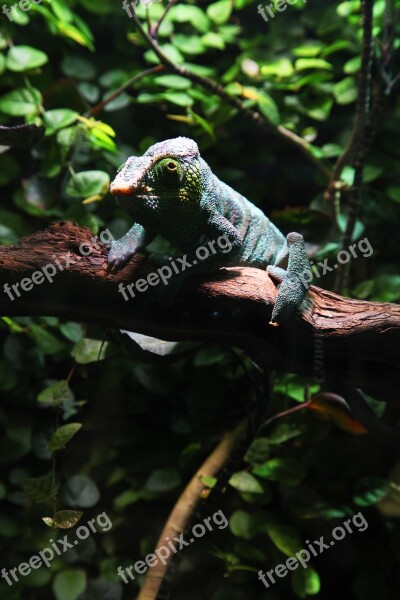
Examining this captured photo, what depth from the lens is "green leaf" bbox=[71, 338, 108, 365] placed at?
2.16m

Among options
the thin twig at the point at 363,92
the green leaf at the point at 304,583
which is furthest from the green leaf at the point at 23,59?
the green leaf at the point at 304,583

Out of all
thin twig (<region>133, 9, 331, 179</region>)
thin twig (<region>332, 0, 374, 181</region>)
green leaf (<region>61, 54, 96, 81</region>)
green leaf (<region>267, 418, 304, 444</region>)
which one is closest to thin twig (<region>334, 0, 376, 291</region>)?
thin twig (<region>332, 0, 374, 181</region>)

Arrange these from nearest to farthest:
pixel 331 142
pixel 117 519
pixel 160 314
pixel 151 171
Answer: pixel 151 171
pixel 160 314
pixel 117 519
pixel 331 142

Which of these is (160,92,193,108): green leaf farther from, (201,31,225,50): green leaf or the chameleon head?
the chameleon head

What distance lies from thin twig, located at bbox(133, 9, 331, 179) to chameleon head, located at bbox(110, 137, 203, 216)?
0.90m

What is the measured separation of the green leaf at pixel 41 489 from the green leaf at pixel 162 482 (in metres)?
0.59

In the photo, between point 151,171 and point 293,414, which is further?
point 293,414

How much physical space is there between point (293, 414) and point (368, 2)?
5.46 ft

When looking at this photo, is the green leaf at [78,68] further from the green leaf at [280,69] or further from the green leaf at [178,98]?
the green leaf at [280,69]

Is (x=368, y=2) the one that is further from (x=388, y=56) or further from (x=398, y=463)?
(x=398, y=463)

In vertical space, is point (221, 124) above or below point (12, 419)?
above

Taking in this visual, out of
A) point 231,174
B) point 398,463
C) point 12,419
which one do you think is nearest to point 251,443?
point 398,463

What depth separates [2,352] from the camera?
244 cm

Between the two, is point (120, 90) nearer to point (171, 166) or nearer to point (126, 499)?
point (171, 166)
